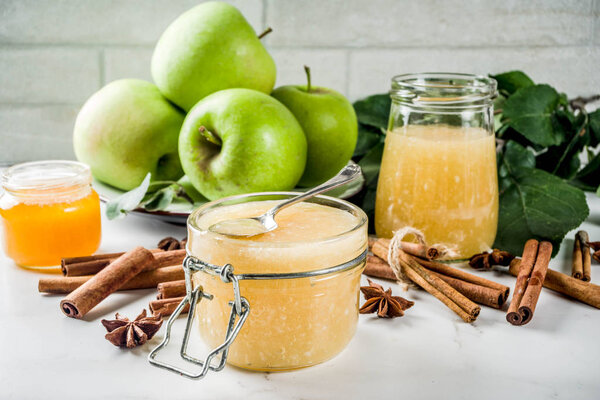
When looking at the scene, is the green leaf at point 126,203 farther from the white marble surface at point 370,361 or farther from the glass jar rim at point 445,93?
the glass jar rim at point 445,93

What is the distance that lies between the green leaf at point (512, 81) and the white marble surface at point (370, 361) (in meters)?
0.64

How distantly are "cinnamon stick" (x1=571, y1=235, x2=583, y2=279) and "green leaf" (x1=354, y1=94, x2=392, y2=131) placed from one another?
0.46m

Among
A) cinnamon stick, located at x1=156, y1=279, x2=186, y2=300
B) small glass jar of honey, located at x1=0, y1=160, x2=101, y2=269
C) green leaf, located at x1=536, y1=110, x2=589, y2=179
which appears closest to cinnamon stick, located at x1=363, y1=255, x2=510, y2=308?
cinnamon stick, located at x1=156, y1=279, x2=186, y2=300

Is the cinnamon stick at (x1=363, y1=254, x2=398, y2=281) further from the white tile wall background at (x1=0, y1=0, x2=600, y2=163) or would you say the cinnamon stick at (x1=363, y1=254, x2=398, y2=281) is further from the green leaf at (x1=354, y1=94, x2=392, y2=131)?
the white tile wall background at (x1=0, y1=0, x2=600, y2=163)

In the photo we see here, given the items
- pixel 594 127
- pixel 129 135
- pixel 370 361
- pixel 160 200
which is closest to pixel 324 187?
pixel 370 361

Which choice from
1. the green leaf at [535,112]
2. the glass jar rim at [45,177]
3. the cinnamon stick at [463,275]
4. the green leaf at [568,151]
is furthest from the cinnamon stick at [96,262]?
the green leaf at [568,151]

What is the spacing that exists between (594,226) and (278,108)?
1.94 ft

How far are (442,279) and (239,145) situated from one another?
0.37 m

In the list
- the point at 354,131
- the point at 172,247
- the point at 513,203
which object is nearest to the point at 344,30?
the point at 354,131

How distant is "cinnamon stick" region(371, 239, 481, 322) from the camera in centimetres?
73

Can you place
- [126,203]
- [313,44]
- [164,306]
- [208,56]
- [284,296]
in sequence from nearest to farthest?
1. [284,296]
2. [164,306]
3. [126,203]
4. [208,56]
5. [313,44]

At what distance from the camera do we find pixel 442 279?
804 mm

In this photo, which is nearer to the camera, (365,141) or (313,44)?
(365,141)

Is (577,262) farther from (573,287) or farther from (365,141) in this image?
(365,141)
